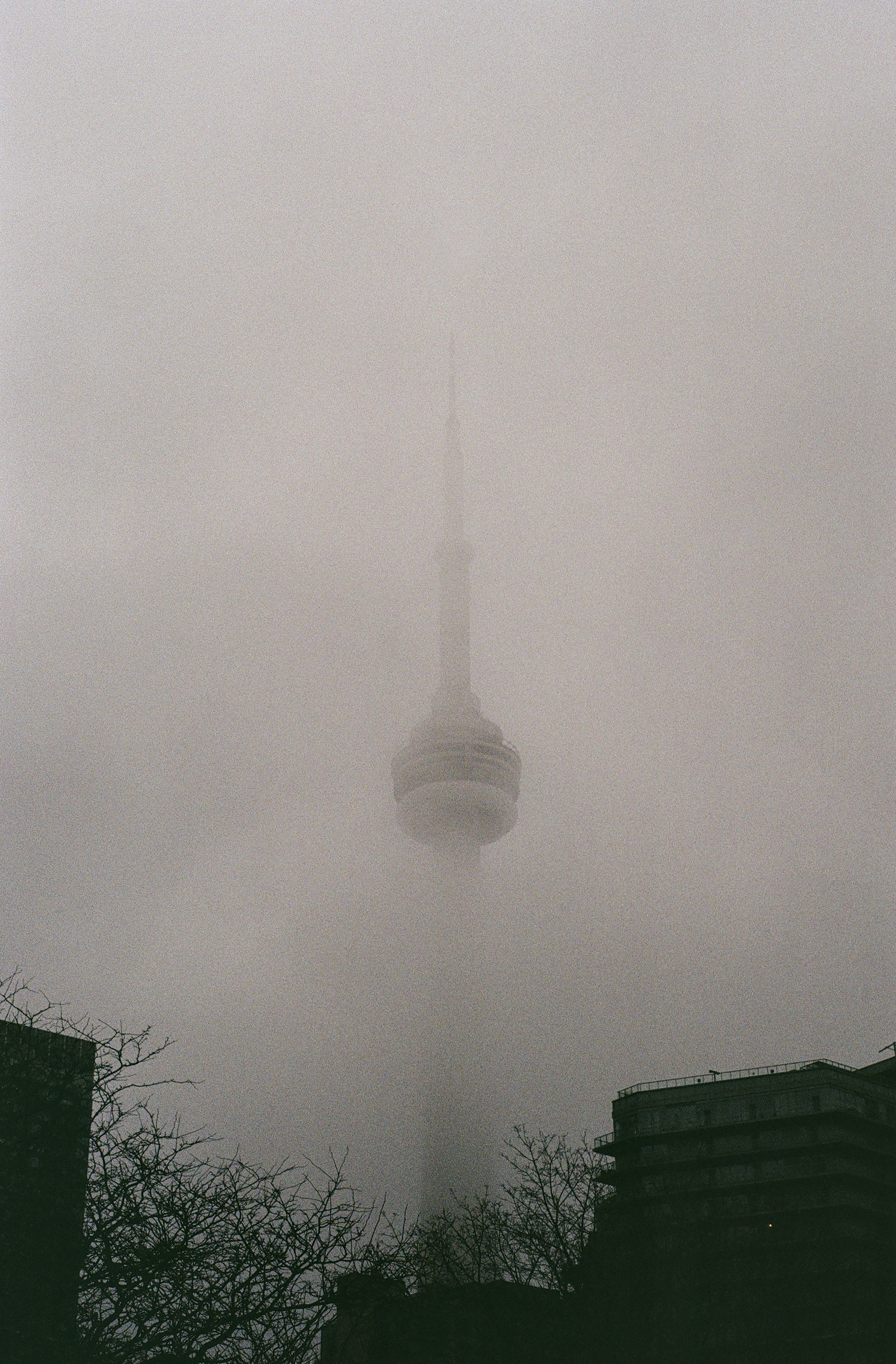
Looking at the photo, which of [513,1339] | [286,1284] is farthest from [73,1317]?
[513,1339]

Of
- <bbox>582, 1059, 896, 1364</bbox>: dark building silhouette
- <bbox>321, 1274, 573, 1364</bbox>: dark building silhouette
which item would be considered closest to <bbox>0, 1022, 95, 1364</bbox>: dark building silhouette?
<bbox>321, 1274, 573, 1364</bbox>: dark building silhouette

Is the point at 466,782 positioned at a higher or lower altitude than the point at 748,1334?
higher

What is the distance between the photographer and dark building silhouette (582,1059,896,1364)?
52.2 m

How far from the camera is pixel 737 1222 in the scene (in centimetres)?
8588

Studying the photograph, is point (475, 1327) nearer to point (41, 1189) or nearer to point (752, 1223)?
point (41, 1189)

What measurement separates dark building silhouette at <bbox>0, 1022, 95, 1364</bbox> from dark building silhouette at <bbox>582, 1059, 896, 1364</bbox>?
87.4 ft

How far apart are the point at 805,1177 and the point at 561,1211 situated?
46.8 metres

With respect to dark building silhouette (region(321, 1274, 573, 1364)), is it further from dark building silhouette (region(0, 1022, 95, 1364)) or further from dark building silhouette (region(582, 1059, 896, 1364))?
dark building silhouette (region(0, 1022, 95, 1364))

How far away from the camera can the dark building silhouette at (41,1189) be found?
942 inches

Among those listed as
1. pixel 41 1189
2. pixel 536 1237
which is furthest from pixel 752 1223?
pixel 41 1189

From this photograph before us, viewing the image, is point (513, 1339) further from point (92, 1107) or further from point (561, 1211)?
point (92, 1107)

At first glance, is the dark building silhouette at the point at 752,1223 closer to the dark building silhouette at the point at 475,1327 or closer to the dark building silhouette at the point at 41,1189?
the dark building silhouette at the point at 475,1327

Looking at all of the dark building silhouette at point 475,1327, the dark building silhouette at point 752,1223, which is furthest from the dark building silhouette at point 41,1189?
the dark building silhouette at point 752,1223

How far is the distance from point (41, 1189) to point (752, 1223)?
71.5 metres
